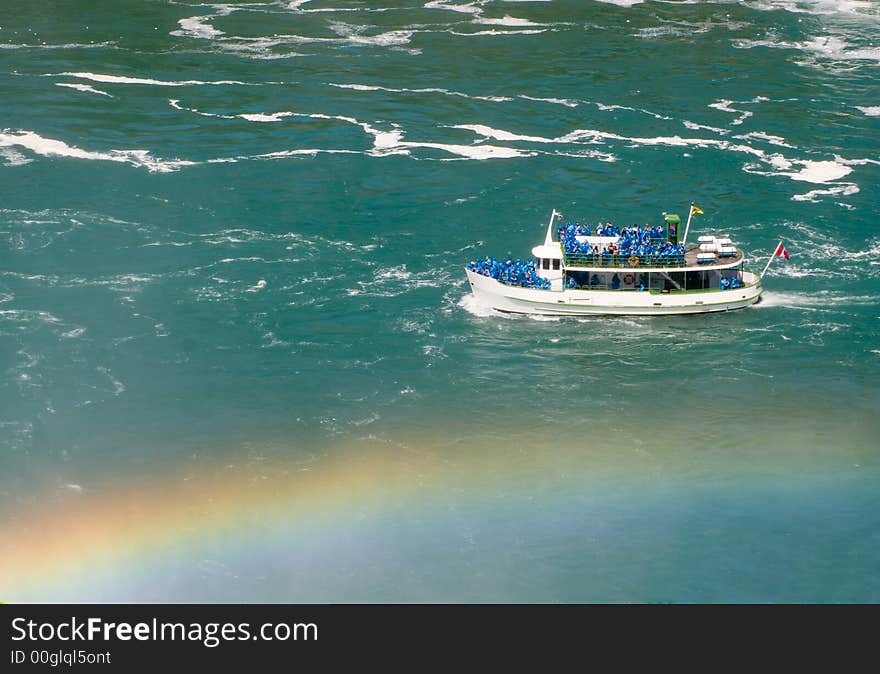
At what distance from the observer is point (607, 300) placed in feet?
458

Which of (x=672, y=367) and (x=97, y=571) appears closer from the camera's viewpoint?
(x=97, y=571)

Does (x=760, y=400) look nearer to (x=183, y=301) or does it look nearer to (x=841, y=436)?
(x=841, y=436)

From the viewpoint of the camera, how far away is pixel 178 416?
4788 inches

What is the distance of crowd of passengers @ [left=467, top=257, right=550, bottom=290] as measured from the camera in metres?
140

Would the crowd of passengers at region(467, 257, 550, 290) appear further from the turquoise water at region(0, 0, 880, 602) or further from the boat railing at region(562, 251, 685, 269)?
the turquoise water at region(0, 0, 880, 602)

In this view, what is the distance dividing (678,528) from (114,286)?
231 ft

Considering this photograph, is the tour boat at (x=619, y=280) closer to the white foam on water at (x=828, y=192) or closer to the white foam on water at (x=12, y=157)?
the white foam on water at (x=828, y=192)

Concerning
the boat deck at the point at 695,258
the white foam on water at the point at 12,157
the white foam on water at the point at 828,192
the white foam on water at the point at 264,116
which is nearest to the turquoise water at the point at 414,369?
the white foam on water at the point at 828,192

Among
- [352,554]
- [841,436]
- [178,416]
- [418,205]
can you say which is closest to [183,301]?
[178,416]

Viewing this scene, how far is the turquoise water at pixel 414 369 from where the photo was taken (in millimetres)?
103438

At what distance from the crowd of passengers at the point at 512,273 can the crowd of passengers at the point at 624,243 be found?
15.3 ft

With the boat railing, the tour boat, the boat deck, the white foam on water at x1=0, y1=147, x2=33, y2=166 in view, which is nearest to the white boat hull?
the tour boat

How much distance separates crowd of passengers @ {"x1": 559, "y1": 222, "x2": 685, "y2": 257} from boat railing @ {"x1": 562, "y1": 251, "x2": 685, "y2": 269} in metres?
0.27

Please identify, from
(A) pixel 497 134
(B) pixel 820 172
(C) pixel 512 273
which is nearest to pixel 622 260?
(C) pixel 512 273
